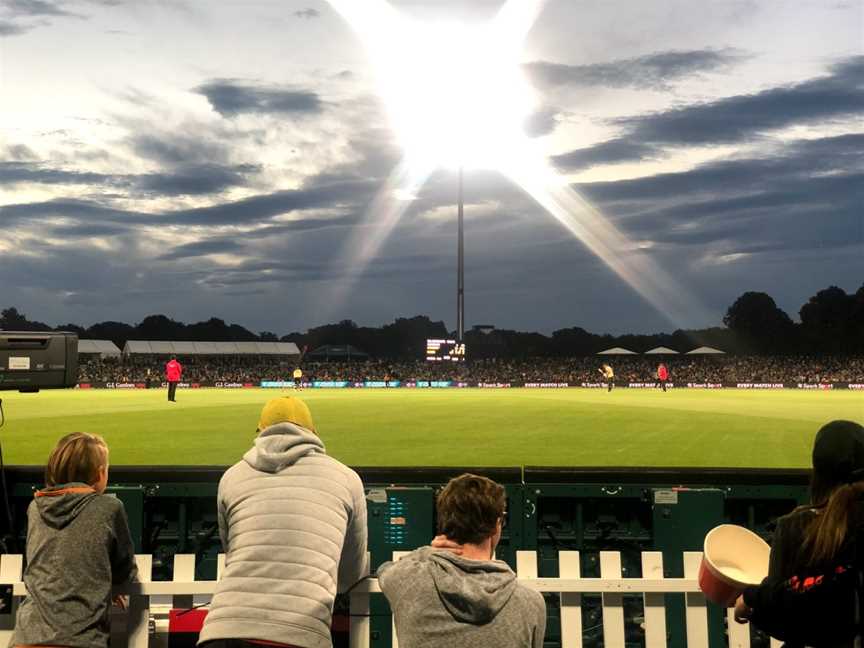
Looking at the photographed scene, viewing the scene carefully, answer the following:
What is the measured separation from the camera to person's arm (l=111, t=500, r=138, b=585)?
4.83 meters

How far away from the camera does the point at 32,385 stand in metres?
5.97

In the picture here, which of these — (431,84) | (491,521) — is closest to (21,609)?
(491,521)

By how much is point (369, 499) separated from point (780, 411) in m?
30.9

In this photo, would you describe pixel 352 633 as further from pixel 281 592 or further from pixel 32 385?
pixel 32 385

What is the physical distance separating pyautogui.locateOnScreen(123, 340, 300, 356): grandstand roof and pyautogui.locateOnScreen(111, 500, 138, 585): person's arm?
11131 centimetres

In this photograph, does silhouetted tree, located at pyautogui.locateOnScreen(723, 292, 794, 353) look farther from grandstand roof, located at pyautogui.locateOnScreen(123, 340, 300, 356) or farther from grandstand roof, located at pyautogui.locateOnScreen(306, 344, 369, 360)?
grandstand roof, located at pyautogui.locateOnScreen(123, 340, 300, 356)

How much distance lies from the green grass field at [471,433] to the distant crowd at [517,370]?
153 ft

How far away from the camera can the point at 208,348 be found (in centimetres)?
11838

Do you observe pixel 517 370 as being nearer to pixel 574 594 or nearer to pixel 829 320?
pixel 829 320

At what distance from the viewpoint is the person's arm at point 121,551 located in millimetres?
4828

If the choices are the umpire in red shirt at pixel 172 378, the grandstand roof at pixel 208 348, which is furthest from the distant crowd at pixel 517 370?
the umpire in red shirt at pixel 172 378

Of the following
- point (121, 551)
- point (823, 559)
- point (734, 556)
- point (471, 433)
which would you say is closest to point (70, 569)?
point (121, 551)

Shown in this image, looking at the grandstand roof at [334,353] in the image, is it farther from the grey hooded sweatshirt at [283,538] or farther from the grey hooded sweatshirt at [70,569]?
the grey hooded sweatshirt at [283,538]

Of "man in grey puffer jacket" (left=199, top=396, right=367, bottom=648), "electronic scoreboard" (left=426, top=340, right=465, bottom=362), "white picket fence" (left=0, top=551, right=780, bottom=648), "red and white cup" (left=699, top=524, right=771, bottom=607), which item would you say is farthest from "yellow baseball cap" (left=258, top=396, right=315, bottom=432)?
"electronic scoreboard" (left=426, top=340, right=465, bottom=362)
